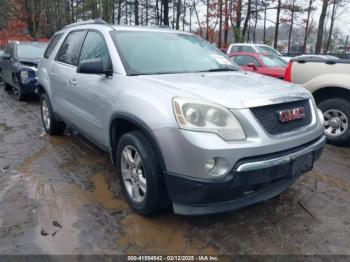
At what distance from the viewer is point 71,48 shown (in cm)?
468

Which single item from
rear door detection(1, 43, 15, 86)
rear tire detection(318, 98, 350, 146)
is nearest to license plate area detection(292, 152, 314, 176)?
rear tire detection(318, 98, 350, 146)

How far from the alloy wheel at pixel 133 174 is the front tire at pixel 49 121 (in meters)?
2.62

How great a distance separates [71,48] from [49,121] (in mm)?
1594

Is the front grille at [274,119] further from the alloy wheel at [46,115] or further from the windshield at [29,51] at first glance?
the windshield at [29,51]

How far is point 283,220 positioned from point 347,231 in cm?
54

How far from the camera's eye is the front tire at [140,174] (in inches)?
110

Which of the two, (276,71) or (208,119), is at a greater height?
(208,119)

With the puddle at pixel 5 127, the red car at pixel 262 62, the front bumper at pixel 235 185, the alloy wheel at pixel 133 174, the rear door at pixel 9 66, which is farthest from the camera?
the rear door at pixel 9 66

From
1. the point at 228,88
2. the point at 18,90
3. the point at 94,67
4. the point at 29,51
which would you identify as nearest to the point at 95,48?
the point at 94,67

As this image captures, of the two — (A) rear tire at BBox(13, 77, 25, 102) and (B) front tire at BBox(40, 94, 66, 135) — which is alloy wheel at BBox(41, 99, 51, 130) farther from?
(A) rear tire at BBox(13, 77, 25, 102)

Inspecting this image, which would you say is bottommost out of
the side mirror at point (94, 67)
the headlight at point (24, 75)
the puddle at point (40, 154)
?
the puddle at point (40, 154)

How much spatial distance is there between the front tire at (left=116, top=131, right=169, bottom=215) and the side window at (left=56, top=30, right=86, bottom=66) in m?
1.79

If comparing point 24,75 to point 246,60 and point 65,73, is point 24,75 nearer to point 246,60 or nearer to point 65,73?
point 65,73

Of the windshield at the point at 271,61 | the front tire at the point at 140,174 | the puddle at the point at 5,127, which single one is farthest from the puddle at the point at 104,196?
the windshield at the point at 271,61
